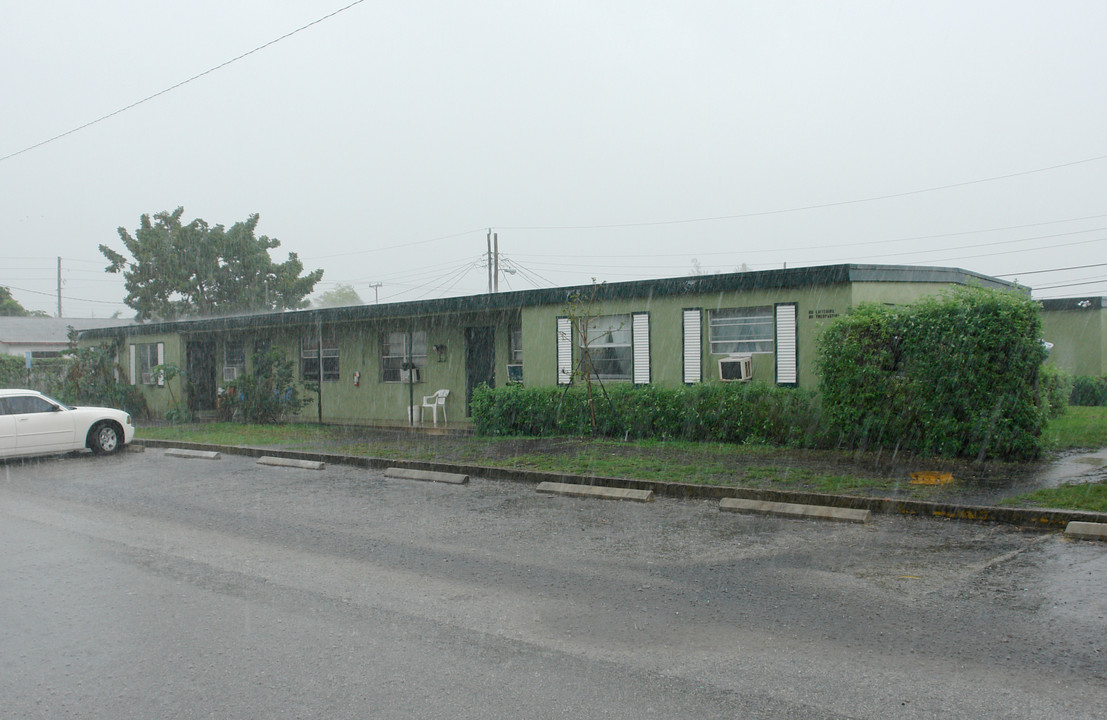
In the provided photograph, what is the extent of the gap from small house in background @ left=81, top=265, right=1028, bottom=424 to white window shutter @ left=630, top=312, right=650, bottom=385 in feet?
0.07

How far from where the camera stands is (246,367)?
2555 cm

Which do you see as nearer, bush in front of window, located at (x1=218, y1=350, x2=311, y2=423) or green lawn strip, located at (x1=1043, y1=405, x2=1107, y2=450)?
green lawn strip, located at (x1=1043, y1=405, x2=1107, y2=450)

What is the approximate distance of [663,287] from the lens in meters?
15.4

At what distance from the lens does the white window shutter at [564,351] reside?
656 inches

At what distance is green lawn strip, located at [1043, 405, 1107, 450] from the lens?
504 inches

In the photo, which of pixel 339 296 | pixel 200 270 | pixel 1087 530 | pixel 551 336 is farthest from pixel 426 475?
pixel 339 296

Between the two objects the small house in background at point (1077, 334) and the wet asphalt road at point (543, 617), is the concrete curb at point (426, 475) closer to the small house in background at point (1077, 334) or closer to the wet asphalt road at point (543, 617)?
the wet asphalt road at point (543, 617)

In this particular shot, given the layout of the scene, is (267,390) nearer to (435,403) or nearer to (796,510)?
(435,403)

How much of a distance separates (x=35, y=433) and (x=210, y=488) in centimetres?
553

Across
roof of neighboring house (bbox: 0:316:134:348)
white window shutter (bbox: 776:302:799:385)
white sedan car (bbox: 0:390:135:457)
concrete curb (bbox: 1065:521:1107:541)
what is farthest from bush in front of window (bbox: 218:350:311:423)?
roof of neighboring house (bbox: 0:316:134:348)

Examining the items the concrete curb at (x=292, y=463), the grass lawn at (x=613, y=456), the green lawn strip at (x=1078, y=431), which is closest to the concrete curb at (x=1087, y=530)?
the grass lawn at (x=613, y=456)

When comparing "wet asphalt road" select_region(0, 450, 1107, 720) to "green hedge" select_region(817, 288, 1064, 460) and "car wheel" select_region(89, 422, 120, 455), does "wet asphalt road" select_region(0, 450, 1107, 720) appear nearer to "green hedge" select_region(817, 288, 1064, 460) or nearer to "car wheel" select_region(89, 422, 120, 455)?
"green hedge" select_region(817, 288, 1064, 460)

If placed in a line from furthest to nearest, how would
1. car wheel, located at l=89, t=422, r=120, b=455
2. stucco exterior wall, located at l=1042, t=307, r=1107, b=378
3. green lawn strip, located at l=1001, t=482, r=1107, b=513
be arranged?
stucco exterior wall, located at l=1042, t=307, r=1107, b=378 → car wheel, located at l=89, t=422, r=120, b=455 → green lawn strip, located at l=1001, t=482, r=1107, b=513

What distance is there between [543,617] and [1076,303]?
77.4 ft
